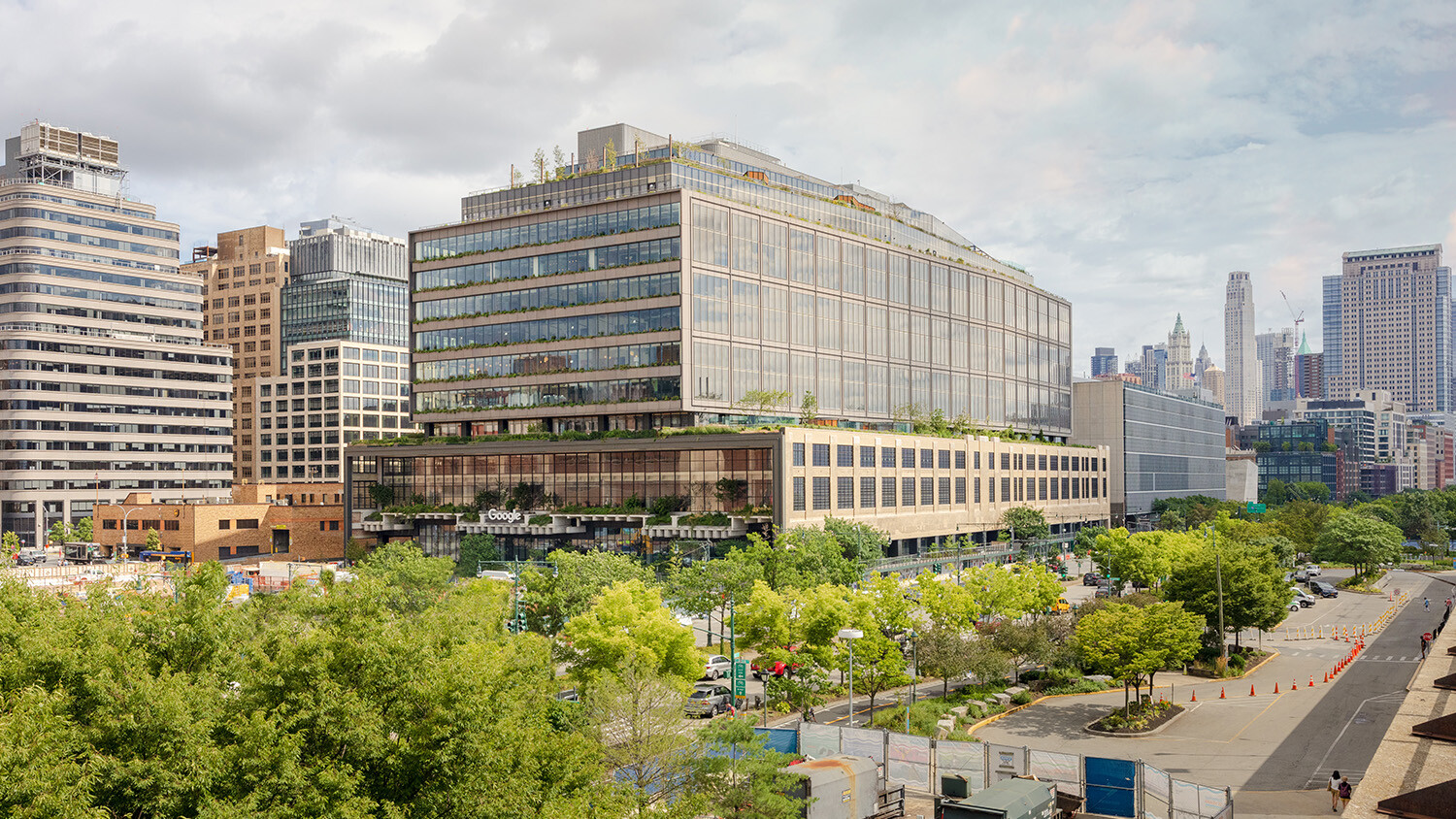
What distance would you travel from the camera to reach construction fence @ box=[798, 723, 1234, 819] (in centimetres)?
4103

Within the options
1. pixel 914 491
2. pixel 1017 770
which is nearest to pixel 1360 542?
pixel 914 491

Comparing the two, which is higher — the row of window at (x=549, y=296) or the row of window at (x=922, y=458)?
the row of window at (x=549, y=296)

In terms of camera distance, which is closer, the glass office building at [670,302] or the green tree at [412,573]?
the green tree at [412,573]

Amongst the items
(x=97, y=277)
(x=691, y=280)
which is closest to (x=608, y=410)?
(x=691, y=280)

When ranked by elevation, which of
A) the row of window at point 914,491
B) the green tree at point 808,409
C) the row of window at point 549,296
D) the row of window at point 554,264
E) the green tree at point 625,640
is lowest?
the green tree at point 625,640

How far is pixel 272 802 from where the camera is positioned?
89.9ft

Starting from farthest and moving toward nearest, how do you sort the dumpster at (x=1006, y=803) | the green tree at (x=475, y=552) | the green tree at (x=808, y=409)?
1. the green tree at (x=808, y=409)
2. the green tree at (x=475, y=552)
3. the dumpster at (x=1006, y=803)

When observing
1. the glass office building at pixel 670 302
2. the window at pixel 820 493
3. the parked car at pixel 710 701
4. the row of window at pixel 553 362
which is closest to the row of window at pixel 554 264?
the glass office building at pixel 670 302

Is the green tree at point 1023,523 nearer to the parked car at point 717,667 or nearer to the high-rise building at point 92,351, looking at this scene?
the parked car at point 717,667

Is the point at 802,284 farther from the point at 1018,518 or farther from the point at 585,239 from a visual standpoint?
the point at 1018,518

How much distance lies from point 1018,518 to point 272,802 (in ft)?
400

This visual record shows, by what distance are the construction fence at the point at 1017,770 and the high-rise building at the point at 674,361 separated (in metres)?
56.8

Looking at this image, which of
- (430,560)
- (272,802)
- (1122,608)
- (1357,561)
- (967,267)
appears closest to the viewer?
(272,802)

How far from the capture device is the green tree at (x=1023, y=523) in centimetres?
13962
